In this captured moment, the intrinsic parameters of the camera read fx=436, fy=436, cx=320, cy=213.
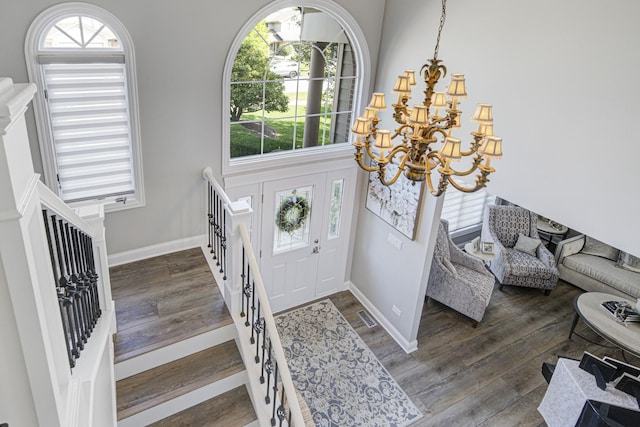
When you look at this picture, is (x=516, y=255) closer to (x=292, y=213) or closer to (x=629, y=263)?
(x=629, y=263)

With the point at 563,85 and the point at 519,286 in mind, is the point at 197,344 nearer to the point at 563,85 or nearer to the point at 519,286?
the point at 563,85

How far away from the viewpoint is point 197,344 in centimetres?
334

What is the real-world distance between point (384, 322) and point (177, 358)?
124 inches

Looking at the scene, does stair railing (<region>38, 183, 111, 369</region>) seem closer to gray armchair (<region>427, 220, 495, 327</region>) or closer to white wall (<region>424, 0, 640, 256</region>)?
white wall (<region>424, 0, 640, 256</region>)

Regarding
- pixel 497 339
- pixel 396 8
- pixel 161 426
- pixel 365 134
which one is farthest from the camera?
pixel 497 339

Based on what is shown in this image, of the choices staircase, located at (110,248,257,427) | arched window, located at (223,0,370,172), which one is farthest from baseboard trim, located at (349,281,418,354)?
staircase, located at (110,248,257,427)

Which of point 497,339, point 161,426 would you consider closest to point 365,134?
point 161,426

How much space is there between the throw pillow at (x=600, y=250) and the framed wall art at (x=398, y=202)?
3.97 metres

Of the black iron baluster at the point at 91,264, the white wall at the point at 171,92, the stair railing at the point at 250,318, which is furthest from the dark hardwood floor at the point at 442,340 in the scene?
the black iron baluster at the point at 91,264

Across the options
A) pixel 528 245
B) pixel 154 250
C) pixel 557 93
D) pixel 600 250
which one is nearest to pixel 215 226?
pixel 154 250

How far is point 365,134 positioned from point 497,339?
14.2 feet

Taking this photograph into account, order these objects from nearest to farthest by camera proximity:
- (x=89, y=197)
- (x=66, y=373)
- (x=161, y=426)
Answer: (x=66, y=373)
(x=161, y=426)
(x=89, y=197)

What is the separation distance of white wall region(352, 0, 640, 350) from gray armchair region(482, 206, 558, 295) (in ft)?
11.0

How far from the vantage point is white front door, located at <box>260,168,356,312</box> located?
17.0ft
